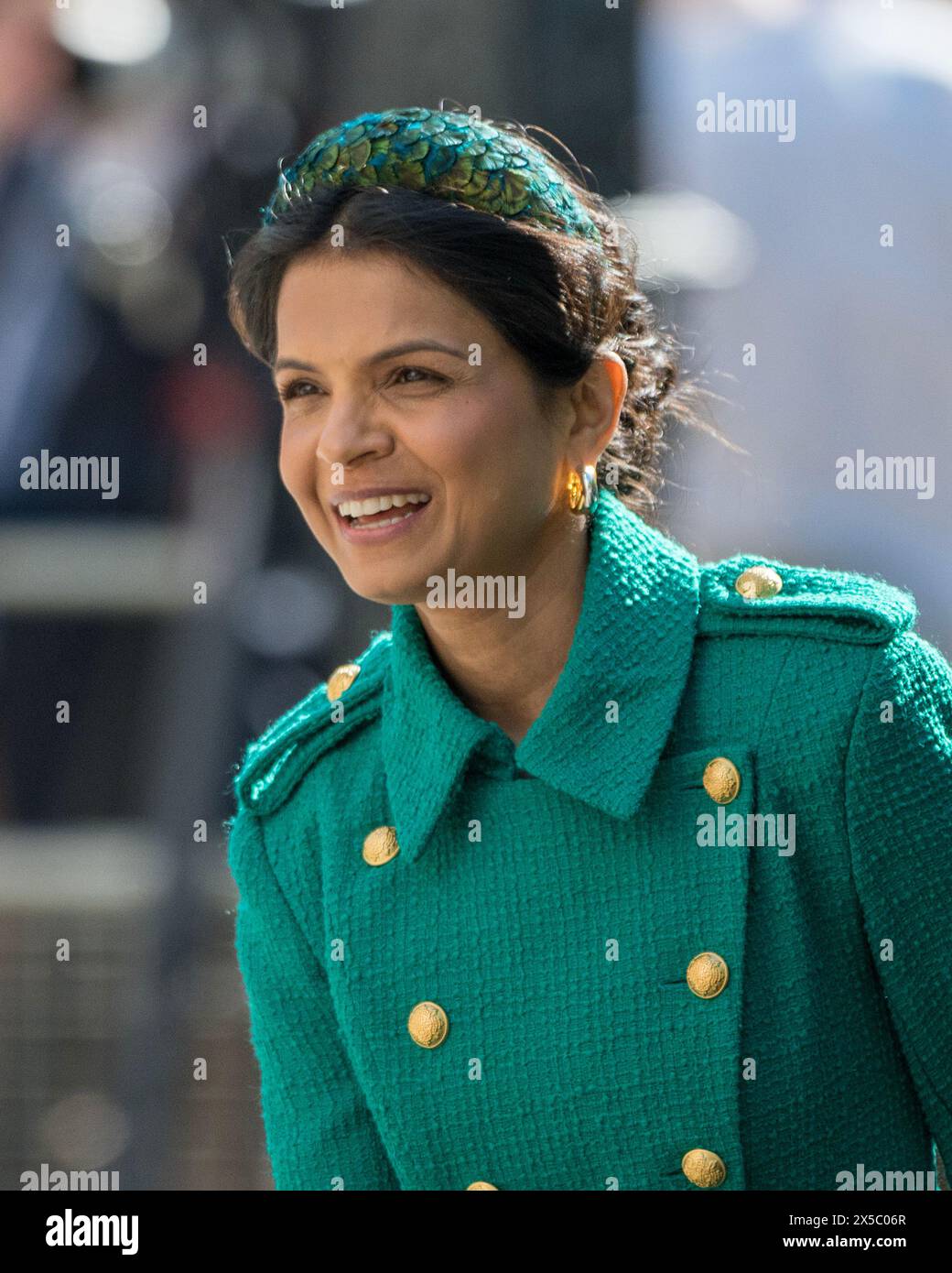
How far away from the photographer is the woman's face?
7.35ft

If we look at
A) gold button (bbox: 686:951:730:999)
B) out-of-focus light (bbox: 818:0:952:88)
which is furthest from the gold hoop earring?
out-of-focus light (bbox: 818:0:952:88)

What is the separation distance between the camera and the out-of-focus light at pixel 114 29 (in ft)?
15.7

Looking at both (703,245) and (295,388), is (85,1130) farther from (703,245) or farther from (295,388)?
(295,388)

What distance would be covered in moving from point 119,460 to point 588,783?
2800 millimetres

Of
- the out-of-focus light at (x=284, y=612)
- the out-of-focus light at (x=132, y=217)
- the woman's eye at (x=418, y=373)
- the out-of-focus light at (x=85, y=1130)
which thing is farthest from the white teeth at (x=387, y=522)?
the out-of-focus light at (x=85, y=1130)

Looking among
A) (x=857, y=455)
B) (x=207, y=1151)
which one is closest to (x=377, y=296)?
(x=857, y=455)

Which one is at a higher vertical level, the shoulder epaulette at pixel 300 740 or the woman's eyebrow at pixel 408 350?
the woman's eyebrow at pixel 408 350

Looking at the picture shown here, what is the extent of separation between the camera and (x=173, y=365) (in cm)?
488

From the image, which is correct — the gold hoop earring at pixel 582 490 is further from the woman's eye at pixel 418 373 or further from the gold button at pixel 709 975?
the gold button at pixel 709 975

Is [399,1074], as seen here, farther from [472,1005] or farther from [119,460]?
[119,460]

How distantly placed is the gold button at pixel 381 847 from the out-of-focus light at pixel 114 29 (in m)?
2.95

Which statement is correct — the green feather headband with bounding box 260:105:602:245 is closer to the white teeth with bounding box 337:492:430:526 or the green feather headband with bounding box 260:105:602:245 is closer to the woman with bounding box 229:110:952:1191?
the woman with bounding box 229:110:952:1191

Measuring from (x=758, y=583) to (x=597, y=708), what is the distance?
0.23m

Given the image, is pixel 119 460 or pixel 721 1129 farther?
pixel 119 460
